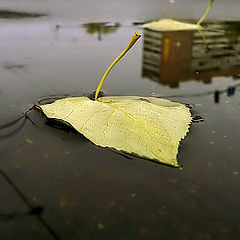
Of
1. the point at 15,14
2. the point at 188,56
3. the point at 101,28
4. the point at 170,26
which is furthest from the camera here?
the point at 15,14

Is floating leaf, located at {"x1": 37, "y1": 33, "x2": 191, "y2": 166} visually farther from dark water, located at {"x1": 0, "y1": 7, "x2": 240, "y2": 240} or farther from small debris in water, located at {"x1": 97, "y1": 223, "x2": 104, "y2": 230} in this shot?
small debris in water, located at {"x1": 97, "y1": 223, "x2": 104, "y2": 230}

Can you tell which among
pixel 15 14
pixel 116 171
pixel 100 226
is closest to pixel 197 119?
pixel 116 171

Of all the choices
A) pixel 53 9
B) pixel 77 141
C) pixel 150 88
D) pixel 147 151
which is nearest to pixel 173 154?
pixel 147 151

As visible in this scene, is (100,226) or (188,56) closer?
(100,226)

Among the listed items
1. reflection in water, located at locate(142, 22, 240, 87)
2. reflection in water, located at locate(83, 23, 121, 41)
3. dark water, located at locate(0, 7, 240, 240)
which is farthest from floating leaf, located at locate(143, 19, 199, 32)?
dark water, located at locate(0, 7, 240, 240)

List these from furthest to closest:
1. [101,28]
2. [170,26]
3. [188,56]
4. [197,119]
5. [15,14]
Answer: [15,14], [101,28], [170,26], [188,56], [197,119]

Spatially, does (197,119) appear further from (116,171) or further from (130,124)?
(116,171)
